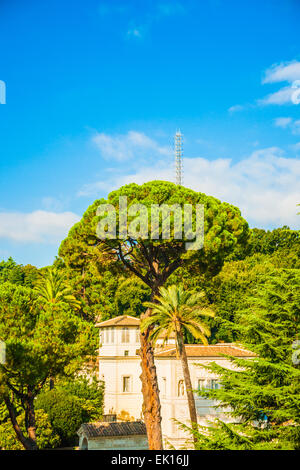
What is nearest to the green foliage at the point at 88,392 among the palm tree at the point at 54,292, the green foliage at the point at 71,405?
the green foliage at the point at 71,405

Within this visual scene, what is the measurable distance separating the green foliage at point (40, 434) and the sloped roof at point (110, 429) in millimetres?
2812

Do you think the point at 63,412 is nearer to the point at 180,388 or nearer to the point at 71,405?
the point at 71,405

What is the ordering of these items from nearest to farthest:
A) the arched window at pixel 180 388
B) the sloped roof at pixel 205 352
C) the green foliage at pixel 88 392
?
the arched window at pixel 180 388 < the sloped roof at pixel 205 352 < the green foliage at pixel 88 392

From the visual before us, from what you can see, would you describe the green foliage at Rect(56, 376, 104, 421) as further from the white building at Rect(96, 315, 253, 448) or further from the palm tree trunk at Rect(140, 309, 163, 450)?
the palm tree trunk at Rect(140, 309, 163, 450)

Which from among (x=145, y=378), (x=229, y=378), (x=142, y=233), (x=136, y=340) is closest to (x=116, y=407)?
(x=136, y=340)

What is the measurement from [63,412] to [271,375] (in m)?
24.4

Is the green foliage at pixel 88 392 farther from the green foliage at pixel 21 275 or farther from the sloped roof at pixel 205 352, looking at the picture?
the green foliage at pixel 21 275

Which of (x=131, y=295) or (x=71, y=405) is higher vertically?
(x=131, y=295)

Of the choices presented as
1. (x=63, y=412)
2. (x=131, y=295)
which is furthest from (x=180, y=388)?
(x=131, y=295)

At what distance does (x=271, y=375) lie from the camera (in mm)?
14852

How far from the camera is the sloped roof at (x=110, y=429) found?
30.8m
